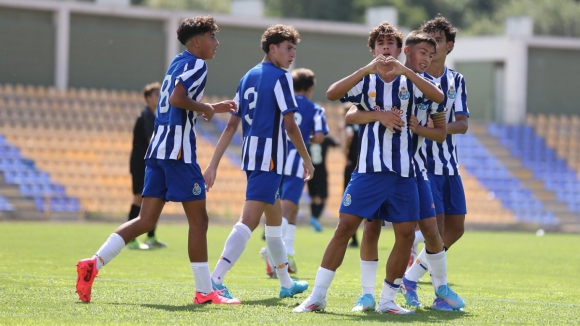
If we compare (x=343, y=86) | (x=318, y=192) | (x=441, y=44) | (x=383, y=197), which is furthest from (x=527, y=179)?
(x=343, y=86)

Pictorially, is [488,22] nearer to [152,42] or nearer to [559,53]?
[559,53]

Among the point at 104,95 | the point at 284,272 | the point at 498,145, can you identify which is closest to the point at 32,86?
the point at 104,95

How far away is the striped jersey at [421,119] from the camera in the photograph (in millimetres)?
6578

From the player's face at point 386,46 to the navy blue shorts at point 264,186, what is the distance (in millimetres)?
1400

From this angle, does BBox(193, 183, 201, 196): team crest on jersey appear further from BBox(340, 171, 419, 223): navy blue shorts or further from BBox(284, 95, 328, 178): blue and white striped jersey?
BBox(284, 95, 328, 178): blue and white striped jersey

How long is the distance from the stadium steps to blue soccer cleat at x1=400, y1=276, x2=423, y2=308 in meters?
18.6

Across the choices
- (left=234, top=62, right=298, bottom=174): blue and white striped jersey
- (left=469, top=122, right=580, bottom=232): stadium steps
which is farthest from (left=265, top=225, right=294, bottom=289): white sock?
(left=469, top=122, right=580, bottom=232): stadium steps

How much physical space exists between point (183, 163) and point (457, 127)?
216 cm

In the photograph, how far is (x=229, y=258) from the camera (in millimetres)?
7293

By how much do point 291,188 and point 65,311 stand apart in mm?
4416

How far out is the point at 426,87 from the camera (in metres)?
6.32

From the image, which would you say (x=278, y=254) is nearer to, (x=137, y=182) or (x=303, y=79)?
(x=303, y=79)

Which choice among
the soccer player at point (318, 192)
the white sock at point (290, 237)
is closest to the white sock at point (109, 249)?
the white sock at point (290, 237)

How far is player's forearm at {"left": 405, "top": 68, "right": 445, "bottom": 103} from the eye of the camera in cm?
625
